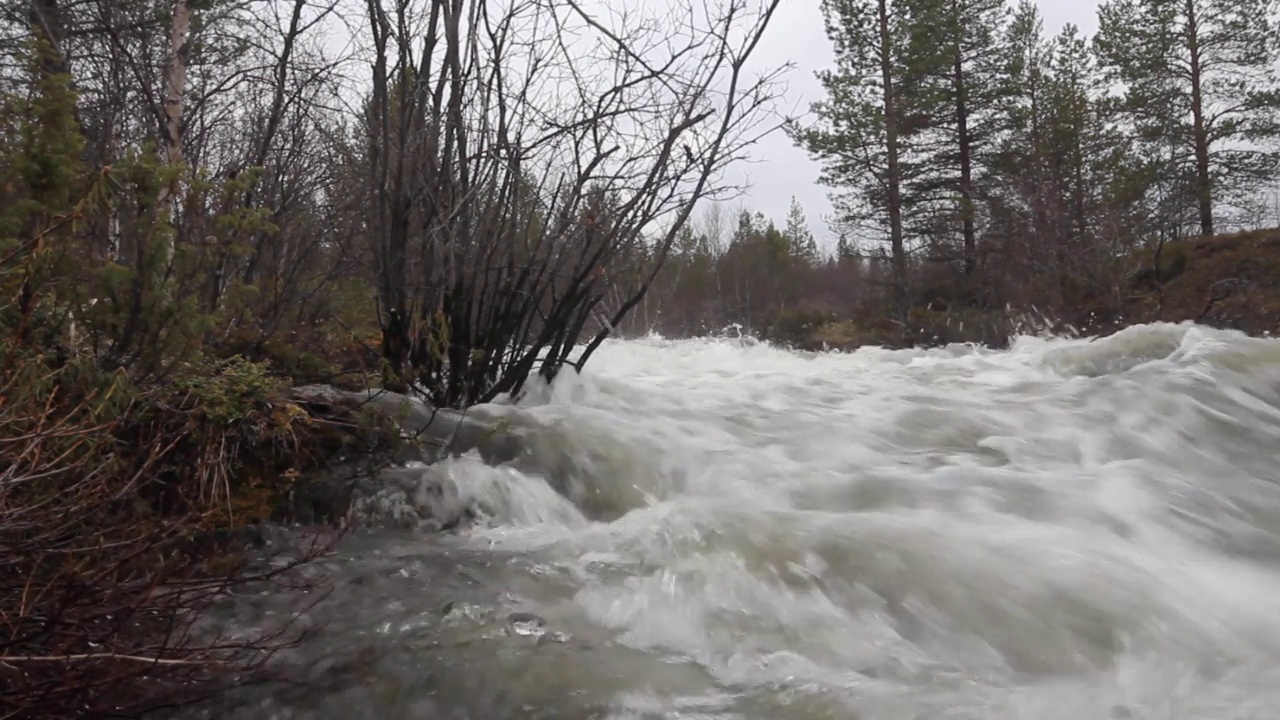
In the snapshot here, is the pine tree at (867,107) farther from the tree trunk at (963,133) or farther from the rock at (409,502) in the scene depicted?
the rock at (409,502)

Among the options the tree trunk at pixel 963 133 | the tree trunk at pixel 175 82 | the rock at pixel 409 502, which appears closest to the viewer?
the rock at pixel 409 502

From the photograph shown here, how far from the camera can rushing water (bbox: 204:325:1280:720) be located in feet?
8.03

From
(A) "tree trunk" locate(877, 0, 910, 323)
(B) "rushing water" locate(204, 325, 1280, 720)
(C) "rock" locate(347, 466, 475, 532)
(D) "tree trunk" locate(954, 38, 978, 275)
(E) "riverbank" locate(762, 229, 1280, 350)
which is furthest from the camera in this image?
(D) "tree trunk" locate(954, 38, 978, 275)

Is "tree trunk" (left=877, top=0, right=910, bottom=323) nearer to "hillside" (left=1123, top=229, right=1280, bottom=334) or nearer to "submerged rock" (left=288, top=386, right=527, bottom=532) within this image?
"hillside" (left=1123, top=229, right=1280, bottom=334)

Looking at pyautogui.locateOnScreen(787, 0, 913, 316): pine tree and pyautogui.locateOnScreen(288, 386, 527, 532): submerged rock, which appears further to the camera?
pyautogui.locateOnScreen(787, 0, 913, 316): pine tree

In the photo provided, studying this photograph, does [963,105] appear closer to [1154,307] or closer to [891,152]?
[891,152]

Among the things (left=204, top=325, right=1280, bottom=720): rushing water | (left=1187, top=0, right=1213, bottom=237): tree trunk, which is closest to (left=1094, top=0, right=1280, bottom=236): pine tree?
(left=1187, top=0, right=1213, bottom=237): tree trunk

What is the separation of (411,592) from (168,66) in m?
5.66

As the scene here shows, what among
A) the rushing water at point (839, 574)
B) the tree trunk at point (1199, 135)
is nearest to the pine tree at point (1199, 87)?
the tree trunk at point (1199, 135)

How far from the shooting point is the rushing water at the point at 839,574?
2.45m

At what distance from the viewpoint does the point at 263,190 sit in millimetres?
8250

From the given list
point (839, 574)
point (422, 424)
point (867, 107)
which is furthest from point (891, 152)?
point (839, 574)

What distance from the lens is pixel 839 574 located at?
327 centimetres

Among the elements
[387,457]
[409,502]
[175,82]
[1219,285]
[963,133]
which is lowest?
[409,502]
